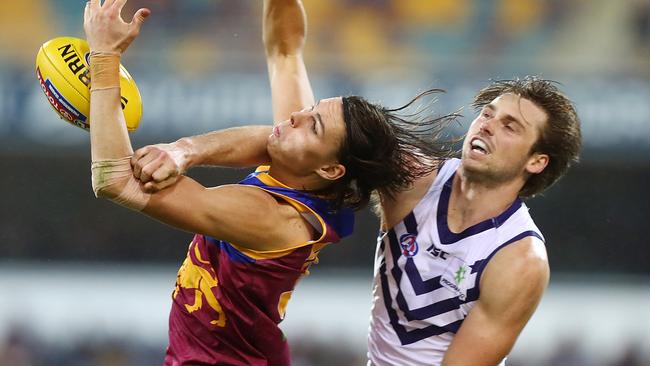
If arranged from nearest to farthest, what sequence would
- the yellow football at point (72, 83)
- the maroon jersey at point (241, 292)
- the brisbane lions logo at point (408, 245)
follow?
the yellow football at point (72, 83)
the maroon jersey at point (241, 292)
the brisbane lions logo at point (408, 245)

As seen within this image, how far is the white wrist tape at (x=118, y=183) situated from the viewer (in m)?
3.04

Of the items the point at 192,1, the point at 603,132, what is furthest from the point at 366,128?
the point at 192,1

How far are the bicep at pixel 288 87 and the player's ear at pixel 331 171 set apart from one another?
1.50 ft

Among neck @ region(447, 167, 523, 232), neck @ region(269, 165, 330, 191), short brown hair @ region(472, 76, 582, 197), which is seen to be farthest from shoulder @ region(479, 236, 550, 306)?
neck @ region(269, 165, 330, 191)

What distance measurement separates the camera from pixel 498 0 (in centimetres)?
995

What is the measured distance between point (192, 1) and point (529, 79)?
21.4 feet

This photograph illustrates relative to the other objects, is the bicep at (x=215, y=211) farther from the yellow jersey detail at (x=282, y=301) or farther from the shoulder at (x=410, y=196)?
the shoulder at (x=410, y=196)

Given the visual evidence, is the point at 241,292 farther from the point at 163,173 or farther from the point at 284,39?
the point at 284,39

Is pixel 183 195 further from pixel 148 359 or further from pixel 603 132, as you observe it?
pixel 603 132

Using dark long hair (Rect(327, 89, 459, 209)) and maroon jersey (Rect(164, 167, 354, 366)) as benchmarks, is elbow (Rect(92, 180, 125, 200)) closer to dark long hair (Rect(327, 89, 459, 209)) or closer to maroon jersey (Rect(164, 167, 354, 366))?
maroon jersey (Rect(164, 167, 354, 366))

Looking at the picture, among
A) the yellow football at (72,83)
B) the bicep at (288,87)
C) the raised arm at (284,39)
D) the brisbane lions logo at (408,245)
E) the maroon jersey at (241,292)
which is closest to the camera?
the yellow football at (72,83)

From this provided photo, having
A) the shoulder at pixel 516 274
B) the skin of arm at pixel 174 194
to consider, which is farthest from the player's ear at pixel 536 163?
the skin of arm at pixel 174 194

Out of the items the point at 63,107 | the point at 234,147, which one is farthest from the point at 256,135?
the point at 63,107

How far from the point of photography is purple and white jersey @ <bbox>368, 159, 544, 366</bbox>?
11.2 ft
